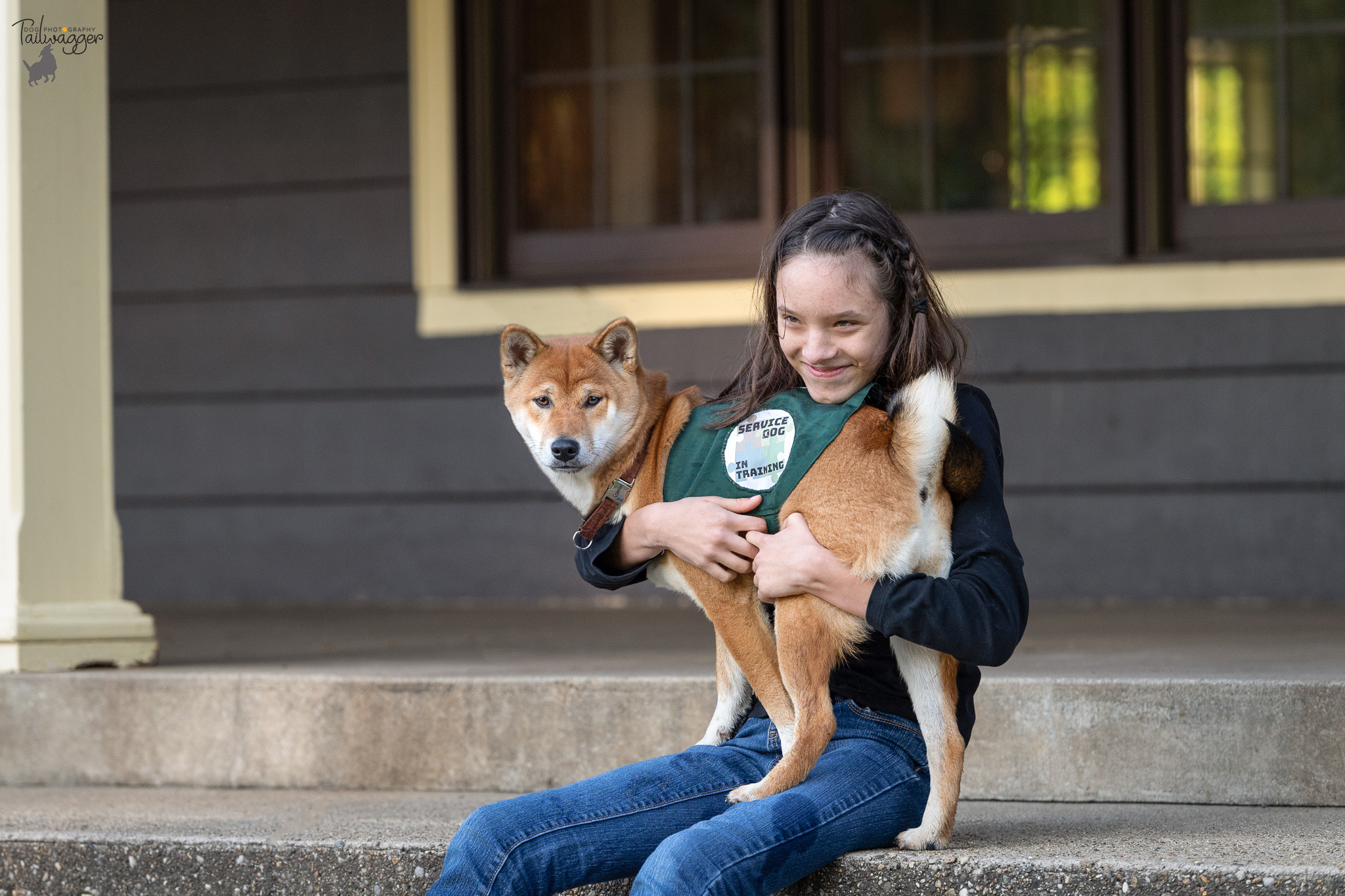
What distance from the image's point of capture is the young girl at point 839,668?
2.35m

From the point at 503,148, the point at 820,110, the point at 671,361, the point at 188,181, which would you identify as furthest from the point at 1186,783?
the point at 188,181

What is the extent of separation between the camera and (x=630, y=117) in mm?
6160

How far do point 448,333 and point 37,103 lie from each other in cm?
219

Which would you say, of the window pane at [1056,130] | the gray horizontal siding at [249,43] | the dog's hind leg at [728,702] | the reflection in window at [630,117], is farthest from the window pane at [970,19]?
the dog's hind leg at [728,702]

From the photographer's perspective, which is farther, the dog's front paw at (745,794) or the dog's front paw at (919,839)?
the dog's front paw at (919,839)

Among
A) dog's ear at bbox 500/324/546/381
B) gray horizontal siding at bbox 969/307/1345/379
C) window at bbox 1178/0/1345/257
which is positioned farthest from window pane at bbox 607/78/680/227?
dog's ear at bbox 500/324/546/381

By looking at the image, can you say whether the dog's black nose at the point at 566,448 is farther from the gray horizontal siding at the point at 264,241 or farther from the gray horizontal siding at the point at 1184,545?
the gray horizontal siding at the point at 264,241

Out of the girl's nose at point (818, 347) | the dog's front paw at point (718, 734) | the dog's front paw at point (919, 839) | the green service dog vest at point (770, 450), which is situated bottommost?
Answer: the dog's front paw at point (919, 839)

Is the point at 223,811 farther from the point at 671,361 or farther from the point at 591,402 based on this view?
the point at 671,361

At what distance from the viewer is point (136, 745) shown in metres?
3.78

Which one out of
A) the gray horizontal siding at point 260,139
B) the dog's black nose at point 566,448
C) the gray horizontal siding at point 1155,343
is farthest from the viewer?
the gray horizontal siding at point 260,139

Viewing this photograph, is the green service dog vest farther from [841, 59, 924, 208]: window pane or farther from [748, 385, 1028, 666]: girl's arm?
[841, 59, 924, 208]: window pane

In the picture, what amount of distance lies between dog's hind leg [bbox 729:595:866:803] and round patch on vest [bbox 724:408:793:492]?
260mm

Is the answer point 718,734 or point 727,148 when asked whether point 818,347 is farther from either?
point 727,148
